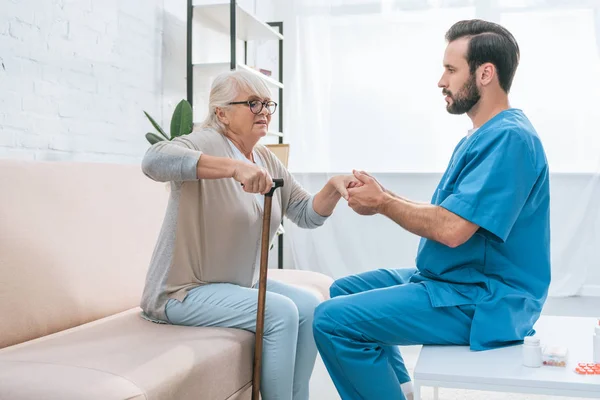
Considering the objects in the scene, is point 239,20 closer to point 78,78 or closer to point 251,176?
point 78,78

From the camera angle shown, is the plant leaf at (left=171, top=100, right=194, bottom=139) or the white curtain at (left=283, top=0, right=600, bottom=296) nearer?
the plant leaf at (left=171, top=100, right=194, bottom=139)

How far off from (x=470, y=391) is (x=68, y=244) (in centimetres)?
164

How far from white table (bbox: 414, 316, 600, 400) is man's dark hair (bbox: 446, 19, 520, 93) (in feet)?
2.43

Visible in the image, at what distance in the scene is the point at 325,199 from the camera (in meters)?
2.24

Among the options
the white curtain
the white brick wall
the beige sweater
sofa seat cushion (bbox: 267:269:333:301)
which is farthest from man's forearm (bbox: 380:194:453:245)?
the white curtain

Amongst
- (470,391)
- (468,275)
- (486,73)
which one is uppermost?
(486,73)

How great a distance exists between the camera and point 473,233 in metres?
1.63

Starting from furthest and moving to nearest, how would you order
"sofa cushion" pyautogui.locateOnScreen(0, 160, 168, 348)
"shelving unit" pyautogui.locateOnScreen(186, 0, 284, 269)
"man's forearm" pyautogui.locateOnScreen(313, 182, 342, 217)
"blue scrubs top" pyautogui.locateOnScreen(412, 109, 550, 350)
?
"shelving unit" pyautogui.locateOnScreen(186, 0, 284, 269), "man's forearm" pyautogui.locateOnScreen(313, 182, 342, 217), "sofa cushion" pyautogui.locateOnScreen(0, 160, 168, 348), "blue scrubs top" pyautogui.locateOnScreen(412, 109, 550, 350)

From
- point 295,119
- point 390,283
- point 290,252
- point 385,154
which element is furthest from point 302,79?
point 390,283

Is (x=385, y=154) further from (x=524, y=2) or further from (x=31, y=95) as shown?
(x=31, y=95)

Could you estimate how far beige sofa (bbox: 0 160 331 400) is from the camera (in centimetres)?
141

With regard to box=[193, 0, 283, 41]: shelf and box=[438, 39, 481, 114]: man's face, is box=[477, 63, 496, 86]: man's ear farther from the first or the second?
box=[193, 0, 283, 41]: shelf

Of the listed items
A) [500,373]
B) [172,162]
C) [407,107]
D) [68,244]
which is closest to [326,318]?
[500,373]

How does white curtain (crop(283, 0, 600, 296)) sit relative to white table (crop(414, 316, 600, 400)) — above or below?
above
